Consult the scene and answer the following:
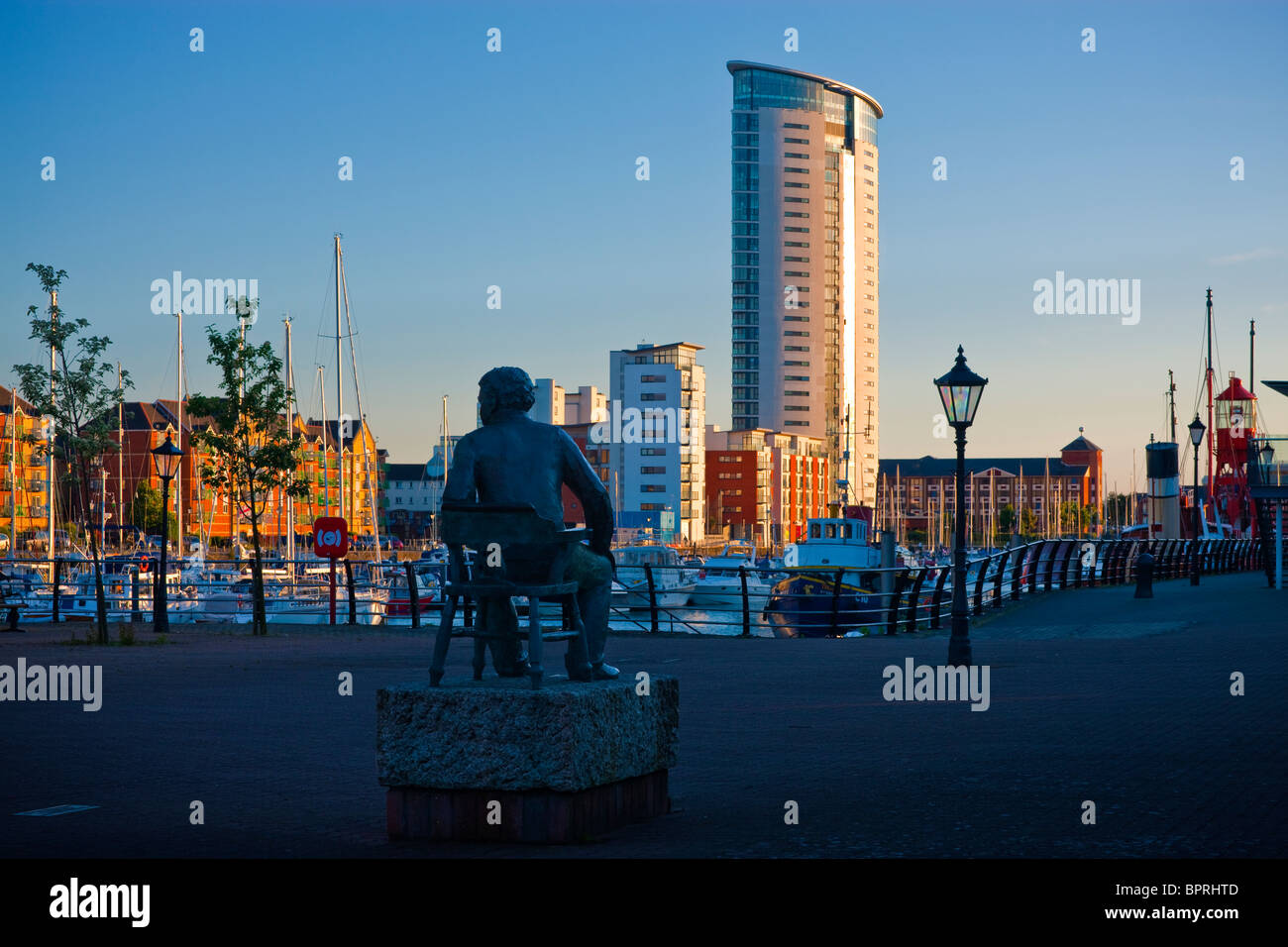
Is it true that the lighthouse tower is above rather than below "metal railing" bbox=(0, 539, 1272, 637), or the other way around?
above

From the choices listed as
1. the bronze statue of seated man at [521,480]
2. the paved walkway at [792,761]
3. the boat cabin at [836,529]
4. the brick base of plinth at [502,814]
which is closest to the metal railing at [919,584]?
the boat cabin at [836,529]

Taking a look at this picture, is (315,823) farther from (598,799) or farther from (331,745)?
(331,745)

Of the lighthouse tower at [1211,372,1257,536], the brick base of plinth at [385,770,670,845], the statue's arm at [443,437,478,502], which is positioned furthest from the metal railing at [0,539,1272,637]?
the lighthouse tower at [1211,372,1257,536]

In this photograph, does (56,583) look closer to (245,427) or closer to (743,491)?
(245,427)

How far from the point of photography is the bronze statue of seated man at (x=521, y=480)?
7.32 m

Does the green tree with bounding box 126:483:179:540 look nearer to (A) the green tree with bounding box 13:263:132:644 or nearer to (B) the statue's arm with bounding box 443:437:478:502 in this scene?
(A) the green tree with bounding box 13:263:132:644

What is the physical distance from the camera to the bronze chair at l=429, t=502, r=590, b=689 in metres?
6.89

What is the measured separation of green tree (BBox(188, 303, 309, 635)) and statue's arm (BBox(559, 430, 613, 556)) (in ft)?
64.3

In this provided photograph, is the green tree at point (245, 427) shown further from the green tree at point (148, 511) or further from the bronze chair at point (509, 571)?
the green tree at point (148, 511)

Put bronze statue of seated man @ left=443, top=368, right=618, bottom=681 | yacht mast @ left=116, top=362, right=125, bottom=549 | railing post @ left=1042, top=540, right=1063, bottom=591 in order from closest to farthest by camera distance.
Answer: bronze statue of seated man @ left=443, top=368, right=618, bottom=681 < yacht mast @ left=116, top=362, right=125, bottom=549 < railing post @ left=1042, top=540, right=1063, bottom=591

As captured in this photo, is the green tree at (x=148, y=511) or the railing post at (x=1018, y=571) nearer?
the railing post at (x=1018, y=571)


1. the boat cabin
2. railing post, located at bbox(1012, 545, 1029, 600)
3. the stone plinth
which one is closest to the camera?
the stone plinth

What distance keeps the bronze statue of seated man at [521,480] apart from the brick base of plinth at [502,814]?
0.75 metres
